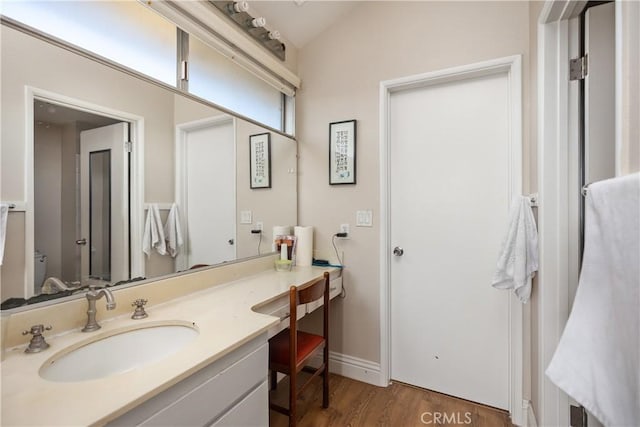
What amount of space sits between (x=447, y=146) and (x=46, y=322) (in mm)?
2242

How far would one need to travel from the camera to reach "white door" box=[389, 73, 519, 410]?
1.86m

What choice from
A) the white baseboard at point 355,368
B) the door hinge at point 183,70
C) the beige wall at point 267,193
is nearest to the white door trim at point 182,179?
the door hinge at point 183,70

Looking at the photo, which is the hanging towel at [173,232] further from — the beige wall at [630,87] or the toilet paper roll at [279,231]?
the beige wall at [630,87]

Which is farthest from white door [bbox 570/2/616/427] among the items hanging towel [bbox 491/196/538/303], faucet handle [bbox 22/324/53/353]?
faucet handle [bbox 22/324/53/353]

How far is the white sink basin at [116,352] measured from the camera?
3.02ft

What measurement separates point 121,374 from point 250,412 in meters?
0.51

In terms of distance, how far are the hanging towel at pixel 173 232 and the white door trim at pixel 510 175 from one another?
4.35ft

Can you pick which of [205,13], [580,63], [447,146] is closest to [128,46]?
[205,13]

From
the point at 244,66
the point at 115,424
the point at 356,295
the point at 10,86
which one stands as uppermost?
the point at 244,66

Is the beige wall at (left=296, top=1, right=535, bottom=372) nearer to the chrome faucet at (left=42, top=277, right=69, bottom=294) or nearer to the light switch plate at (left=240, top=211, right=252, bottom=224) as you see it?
the light switch plate at (left=240, top=211, right=252, bottom=224)

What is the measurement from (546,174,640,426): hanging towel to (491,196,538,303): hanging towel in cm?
78

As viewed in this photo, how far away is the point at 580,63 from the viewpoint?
1281mm

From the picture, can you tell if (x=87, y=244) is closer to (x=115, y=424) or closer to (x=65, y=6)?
(x=115, y=424)

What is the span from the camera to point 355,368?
2.17 metres
